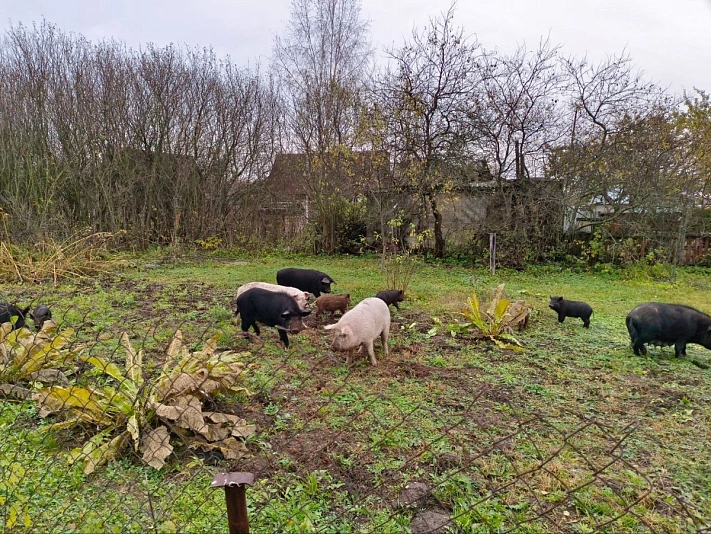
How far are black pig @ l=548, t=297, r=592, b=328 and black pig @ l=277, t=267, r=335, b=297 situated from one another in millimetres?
3879

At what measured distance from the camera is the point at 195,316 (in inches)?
278

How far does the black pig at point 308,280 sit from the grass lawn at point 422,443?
1327 millimetres

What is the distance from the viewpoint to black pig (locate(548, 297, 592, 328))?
711 cm

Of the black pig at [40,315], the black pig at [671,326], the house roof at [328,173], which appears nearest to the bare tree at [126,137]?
the house roof at [328,173]

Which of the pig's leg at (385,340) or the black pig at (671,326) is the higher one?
the black pig at (671,326)

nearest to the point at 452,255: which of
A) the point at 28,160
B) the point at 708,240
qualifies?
the point at 708,240

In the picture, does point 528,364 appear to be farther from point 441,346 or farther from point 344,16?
point 344,16

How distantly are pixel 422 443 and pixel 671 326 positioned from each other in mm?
3979

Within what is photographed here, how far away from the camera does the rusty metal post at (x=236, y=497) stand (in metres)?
1.69

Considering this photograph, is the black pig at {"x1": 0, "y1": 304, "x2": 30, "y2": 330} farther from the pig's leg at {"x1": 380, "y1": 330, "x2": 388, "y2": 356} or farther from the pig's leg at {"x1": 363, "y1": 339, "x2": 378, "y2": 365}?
the pig's leg at {"x1": 380, "y1": 330, "x2": 388, "y2": 356}

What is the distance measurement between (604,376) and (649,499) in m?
2.40

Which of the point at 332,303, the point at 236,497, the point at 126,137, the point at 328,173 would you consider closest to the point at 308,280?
the point at 332,303

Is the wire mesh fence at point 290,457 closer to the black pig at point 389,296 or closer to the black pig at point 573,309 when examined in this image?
the black pig at point 389,296

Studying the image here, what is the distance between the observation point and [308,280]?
853 centimetres
